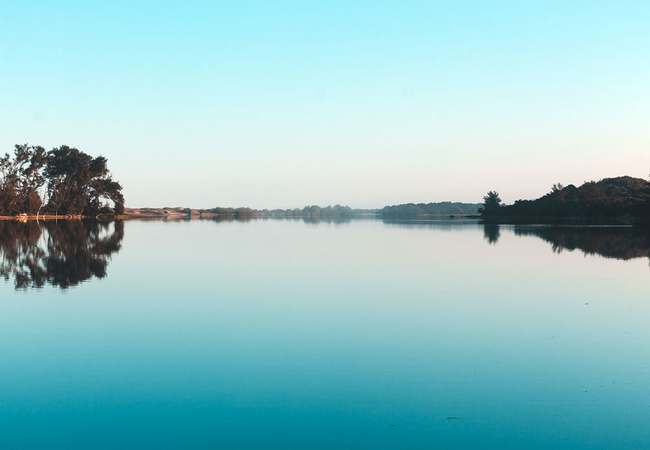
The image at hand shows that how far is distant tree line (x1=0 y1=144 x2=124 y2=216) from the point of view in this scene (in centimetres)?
8669

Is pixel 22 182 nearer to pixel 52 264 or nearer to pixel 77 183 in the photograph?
pixel 77 183

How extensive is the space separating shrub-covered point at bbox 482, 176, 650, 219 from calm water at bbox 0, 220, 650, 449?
65569mm

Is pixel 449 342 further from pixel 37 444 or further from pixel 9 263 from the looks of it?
pixel 9 263

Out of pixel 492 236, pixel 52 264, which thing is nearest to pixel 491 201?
pixel 492 236

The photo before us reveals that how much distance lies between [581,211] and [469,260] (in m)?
82.6

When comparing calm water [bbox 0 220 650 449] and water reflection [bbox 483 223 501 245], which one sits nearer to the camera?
calm water [bbox 0 220 650 449]

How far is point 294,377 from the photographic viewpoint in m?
7.50

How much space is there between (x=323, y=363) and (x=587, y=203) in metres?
98.6

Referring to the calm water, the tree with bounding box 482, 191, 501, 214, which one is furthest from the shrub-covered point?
the calm water

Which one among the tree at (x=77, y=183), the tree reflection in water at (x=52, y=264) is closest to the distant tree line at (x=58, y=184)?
the tree at (x=77, y=183)

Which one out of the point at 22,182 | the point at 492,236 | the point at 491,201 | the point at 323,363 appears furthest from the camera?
the point at 491,201

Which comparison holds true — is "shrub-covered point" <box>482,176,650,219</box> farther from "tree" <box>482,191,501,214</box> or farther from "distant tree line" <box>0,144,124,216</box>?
"distant tree line" <box>0,144,124,216</box>

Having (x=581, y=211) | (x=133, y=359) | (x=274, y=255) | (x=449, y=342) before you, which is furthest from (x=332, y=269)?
(x=581, y=211)

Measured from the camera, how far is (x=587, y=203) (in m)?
94.0
